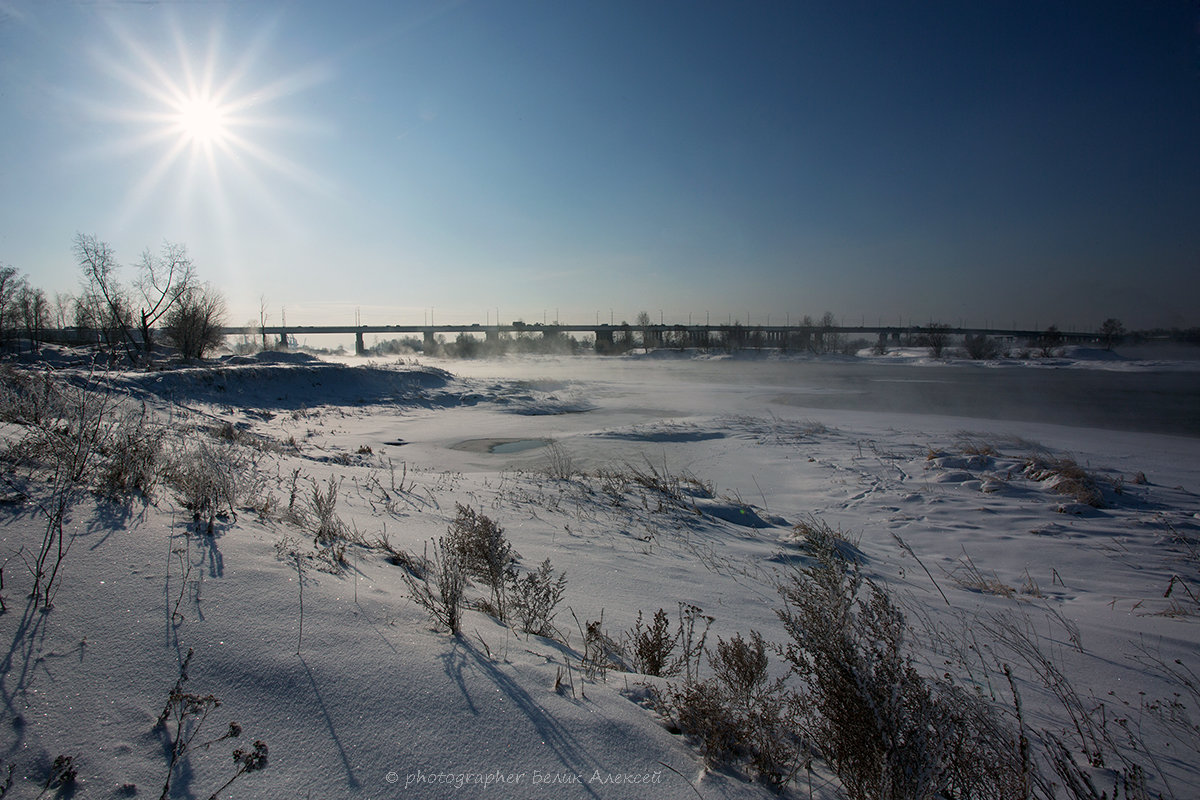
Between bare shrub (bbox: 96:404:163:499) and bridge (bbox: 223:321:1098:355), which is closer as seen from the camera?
bare shrub (bbox: 96:404:163:499)

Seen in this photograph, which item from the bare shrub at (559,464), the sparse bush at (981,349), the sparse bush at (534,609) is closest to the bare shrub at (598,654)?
the sparse bush at (534,609)

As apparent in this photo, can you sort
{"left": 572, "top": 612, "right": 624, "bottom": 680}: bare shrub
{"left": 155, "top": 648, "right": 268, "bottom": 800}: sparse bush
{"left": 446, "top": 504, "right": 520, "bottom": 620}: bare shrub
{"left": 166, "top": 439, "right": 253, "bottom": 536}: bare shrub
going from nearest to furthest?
{"left": 155, "top": 648, "right": 268, "bottom": 800}: sparse bush < {"left": 572, "top": 612, "right": 624, "bottom": 680}: bare shrub < {"left": 446, "top": 504, "right": 520, "bottom": 620}: bare shrub < {"left": 166, "top": 439, "right": 253, "bottom": 536}: bare shrub

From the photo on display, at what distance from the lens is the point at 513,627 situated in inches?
106

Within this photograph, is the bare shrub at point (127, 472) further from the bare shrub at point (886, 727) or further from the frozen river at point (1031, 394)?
the frozen river at point (1031, 394)

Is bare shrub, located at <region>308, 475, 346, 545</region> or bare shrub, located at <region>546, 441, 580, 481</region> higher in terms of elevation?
bare shrub, located at <region>308, 475, 346, 545</region>

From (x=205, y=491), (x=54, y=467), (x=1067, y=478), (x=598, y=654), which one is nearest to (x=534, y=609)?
(x=598, y=654)

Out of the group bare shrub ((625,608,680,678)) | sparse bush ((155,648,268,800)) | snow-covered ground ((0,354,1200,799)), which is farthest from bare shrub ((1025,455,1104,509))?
sparse bush ((155,648,268,800))

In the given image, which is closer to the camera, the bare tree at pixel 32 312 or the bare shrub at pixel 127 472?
the bare shrub at pixel 127 472

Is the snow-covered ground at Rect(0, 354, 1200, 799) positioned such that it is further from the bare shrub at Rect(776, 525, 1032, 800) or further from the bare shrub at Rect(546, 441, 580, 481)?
the bare shrub at Rect(546, 441, 580, 481)

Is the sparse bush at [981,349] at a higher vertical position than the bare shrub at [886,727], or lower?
higher

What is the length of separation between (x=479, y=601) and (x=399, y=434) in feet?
43.7

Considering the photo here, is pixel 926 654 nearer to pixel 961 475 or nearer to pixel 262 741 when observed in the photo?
pixel 262 741

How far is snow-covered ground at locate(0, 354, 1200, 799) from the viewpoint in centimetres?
146

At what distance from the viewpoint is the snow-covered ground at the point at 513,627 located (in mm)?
1465
